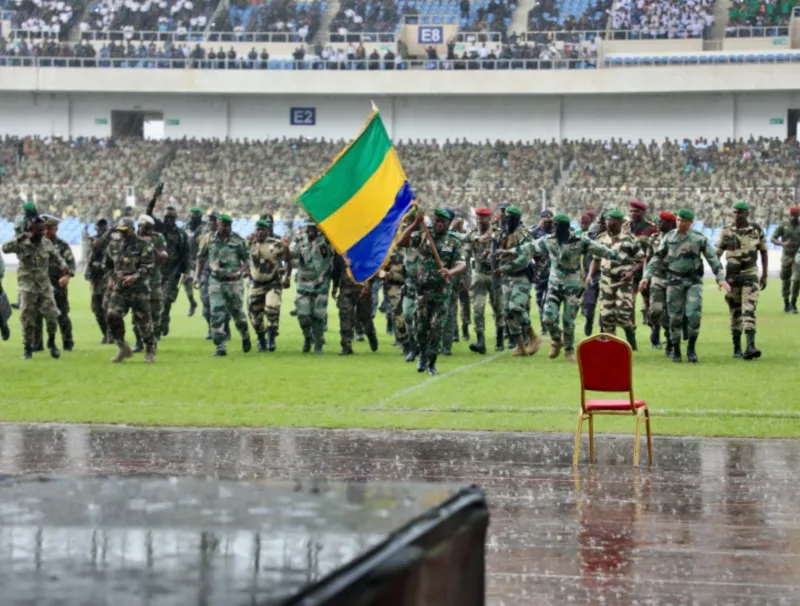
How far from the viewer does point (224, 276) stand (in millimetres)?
17391

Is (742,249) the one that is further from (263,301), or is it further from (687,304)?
(263,301)

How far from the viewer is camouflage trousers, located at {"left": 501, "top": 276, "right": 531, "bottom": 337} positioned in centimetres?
1683

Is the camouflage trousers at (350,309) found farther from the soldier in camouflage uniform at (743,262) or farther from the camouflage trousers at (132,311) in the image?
the soldier in camouflage uniform at (743,262)

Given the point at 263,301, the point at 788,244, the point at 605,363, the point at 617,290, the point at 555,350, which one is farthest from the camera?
the point at 788,244

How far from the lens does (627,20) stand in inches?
2190

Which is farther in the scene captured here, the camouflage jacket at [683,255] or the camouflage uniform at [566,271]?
the camouflage uniform at [566,271]

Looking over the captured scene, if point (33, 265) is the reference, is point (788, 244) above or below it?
above

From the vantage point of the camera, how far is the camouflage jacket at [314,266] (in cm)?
1755

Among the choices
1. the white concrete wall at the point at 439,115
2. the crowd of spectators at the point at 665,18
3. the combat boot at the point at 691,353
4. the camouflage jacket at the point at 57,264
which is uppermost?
the crowd of spectators at the point at 665,18

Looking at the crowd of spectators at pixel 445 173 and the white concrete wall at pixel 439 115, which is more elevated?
the white concrete wall at pixel 439 115

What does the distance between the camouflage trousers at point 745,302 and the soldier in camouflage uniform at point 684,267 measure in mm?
582

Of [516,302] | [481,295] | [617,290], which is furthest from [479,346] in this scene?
[617,290]

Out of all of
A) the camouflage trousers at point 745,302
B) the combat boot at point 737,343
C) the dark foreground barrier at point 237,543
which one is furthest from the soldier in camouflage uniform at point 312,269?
the dark foreground barrier at point 237,543

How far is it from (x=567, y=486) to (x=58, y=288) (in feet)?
35.0
